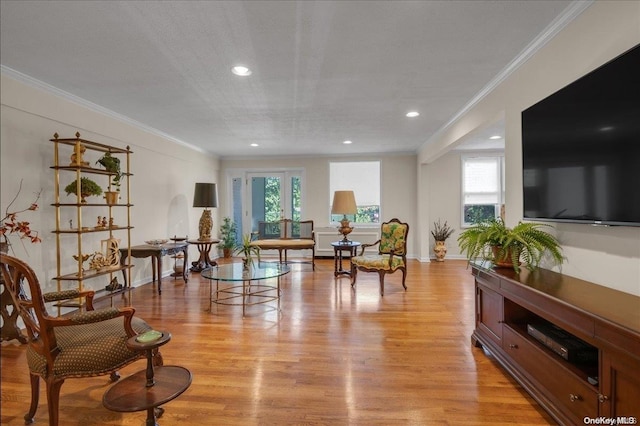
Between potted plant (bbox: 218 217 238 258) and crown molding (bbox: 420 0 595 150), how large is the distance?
5.76 m

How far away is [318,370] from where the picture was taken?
2.41 metres

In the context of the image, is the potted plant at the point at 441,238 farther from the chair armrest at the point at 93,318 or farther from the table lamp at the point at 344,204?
the chair armrest at the point at 93,318

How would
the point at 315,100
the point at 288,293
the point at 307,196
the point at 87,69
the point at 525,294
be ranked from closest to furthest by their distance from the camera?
the point at 525,294
the point at 87,69
the point at 315,100
the point at 288,293
the point at 307,196

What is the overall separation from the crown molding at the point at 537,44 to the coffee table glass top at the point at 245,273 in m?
3.00

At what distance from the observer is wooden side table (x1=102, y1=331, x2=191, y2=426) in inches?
62.4

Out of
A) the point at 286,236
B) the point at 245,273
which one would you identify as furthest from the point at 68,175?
the point at 286,236

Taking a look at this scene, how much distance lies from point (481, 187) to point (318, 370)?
647cm

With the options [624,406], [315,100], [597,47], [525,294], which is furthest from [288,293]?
[597,47]

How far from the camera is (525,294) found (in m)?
1.95

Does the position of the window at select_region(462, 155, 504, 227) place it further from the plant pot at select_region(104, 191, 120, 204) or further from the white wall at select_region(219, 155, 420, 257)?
the plant pot at select_region(104, 191, 120, 204)

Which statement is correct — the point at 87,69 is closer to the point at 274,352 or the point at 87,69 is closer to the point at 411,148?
the point at 274,352

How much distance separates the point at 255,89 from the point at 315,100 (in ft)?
2.50

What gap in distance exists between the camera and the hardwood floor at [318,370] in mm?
1896

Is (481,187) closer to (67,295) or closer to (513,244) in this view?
(513,244)
